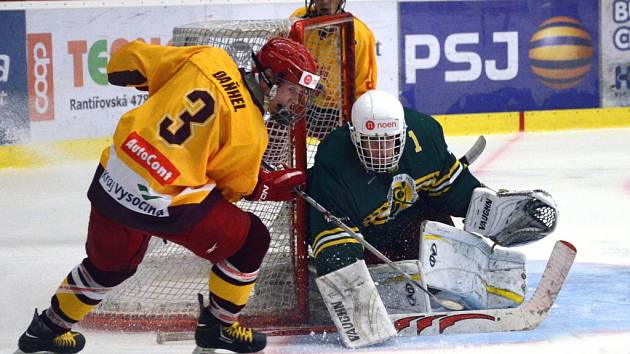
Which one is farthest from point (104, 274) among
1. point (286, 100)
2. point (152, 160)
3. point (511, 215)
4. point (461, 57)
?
point (461, 57)

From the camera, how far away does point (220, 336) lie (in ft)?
11.3

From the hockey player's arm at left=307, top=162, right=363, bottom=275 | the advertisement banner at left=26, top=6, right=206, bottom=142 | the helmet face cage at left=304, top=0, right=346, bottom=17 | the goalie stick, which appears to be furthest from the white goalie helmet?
the advertisement banner at left=26, top=6, right=206, bottom=142

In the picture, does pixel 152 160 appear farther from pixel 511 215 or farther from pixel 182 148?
pixel 511 215

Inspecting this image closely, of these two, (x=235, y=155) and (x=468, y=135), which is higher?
(x=235, y=155)

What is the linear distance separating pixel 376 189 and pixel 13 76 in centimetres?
369

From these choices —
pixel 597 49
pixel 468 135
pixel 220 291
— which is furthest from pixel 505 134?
pixel 220 291

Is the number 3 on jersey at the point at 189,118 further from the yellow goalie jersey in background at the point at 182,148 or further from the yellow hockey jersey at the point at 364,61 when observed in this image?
the yellow hockey jersey at the point at 364,61

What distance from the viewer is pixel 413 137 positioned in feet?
12.8

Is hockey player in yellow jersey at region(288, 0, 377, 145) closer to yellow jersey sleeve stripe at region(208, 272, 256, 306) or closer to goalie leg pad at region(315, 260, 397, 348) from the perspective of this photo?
goalie leg pad at region(315, 260, 397, 348)

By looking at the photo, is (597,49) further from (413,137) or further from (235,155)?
(235,155)

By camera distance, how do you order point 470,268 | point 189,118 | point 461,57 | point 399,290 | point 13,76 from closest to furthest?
1. point 189,118
2. point 399,290
3. point 470,268
4. point 13,76
5. point 461,57

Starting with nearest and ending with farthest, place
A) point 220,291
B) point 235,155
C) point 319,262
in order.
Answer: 1. point 235,155
2. point 220,291
3. point 319,262

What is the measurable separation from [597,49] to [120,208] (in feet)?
17.8

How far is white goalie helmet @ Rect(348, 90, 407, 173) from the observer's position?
3.70 meters
